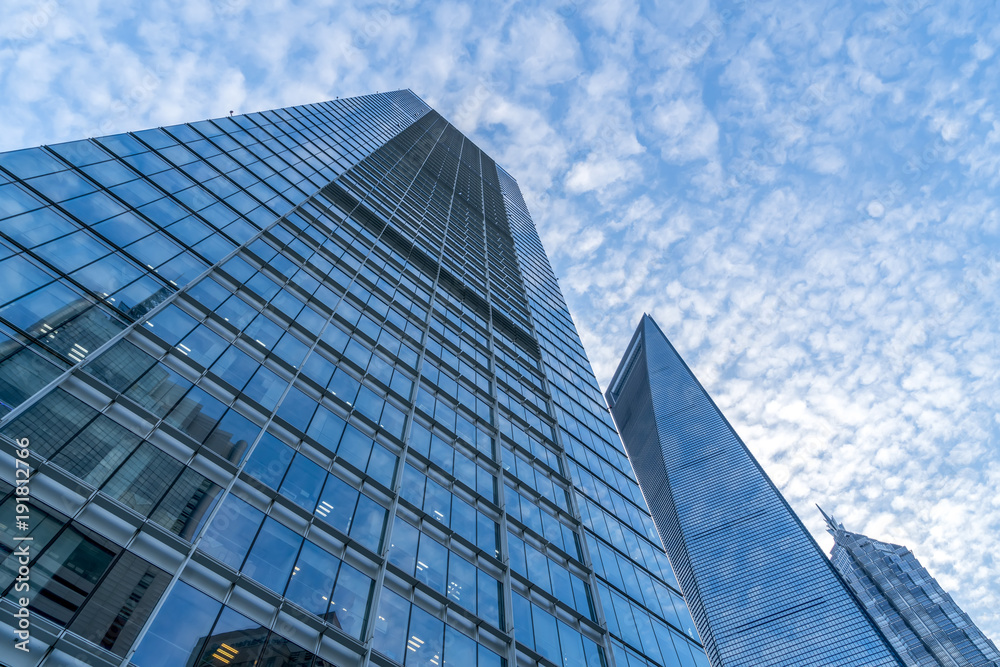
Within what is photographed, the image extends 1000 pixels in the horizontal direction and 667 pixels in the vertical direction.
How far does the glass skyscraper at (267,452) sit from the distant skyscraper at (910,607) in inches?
6825

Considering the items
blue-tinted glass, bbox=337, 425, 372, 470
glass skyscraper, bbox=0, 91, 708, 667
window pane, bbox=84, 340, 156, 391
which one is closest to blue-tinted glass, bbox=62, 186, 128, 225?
glass skyscraper, bbox=0, 91, 708, 667

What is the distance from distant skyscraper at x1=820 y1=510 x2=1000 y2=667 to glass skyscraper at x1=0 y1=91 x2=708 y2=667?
173 meters

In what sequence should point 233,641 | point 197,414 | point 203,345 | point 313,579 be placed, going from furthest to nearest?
point 203,345
point 197,414
point 313,579
point 233,641

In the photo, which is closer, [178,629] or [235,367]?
[178,629]

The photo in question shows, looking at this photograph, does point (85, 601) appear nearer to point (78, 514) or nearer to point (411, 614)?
point (78, 514)

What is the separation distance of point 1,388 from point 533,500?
1852 cm

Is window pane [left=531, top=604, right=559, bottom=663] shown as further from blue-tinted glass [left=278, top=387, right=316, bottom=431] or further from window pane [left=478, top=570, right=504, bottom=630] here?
blue-tinted glass [left=278, top=387, right=316, bottom=431]

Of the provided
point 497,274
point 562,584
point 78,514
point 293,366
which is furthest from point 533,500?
point 497,274

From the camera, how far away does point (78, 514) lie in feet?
37.2

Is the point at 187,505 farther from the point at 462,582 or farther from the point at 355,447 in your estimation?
the point at 462,582

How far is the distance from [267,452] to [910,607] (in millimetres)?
201244

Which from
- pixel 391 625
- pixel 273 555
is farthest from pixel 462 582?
pixel 273 555

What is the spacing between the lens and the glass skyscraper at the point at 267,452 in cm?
1152

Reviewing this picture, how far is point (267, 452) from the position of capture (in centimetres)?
1644
